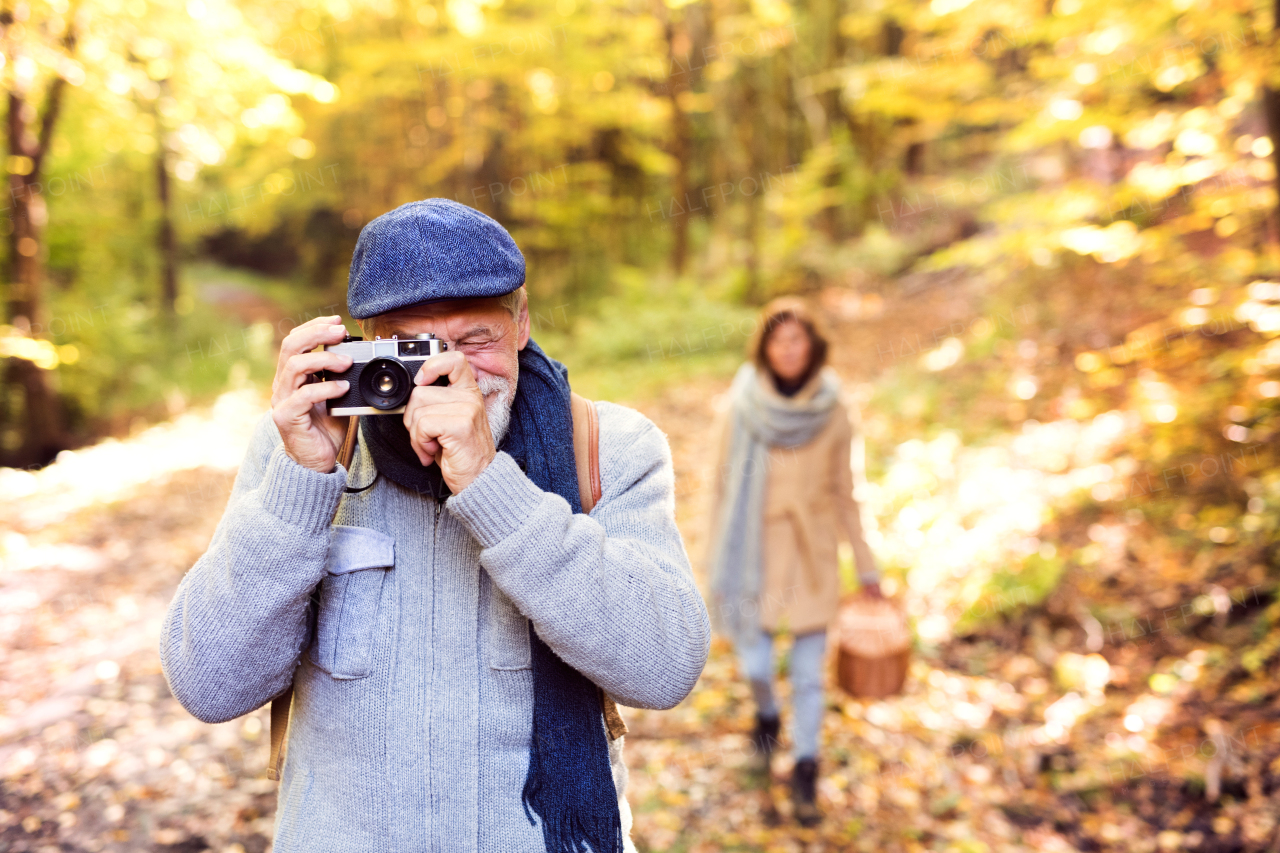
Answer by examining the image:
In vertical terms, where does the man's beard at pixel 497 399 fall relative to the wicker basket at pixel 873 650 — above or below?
above

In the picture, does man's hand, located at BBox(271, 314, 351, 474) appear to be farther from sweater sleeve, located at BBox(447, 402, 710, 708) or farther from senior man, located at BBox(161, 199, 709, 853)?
sweater sleeve, located at BBox(447, 402, 710, 708)

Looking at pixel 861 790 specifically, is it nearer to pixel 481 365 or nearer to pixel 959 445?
pixel 481 365

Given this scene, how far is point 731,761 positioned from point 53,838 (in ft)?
10.0

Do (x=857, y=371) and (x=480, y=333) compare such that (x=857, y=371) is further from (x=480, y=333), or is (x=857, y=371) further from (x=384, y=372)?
(x=384, y=372)

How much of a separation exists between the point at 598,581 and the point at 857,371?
10.9 metres

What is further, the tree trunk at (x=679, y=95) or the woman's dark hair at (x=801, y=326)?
the tree trunk at (x=679, y=95)

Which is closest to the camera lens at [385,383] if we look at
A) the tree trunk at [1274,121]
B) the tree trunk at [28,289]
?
the tree trunk at [1274,121]

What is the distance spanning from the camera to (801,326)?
13.3 feet

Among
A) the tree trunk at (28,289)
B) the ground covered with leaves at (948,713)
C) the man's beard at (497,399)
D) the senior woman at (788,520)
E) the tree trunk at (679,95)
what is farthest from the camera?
the tree trunk at (679,95)

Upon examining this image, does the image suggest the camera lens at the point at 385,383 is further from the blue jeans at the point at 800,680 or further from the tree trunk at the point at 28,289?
the tree trunk at the point at 28,289

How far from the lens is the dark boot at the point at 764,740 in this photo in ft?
→ 14.0

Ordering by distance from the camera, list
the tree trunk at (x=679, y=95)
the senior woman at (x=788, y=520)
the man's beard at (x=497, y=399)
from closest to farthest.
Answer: the man's beard at (x=497, y=399) < the senior woman at (x=788, y=520) < the tree trunk at (x=679, y=95)

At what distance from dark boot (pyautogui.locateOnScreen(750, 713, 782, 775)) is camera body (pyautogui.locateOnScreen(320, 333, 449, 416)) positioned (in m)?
3.40

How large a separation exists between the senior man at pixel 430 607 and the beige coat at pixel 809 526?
2.59 meters
